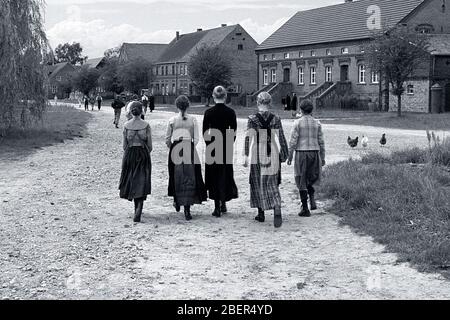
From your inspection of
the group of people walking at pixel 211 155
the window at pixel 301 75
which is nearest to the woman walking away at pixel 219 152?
the group of people walking at pixel 211 155

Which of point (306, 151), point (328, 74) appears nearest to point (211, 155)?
point (306, 151)

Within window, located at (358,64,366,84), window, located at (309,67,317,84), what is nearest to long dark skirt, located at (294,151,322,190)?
window, located at (358,64,366,84)

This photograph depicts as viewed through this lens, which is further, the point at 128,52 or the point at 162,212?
the point at 128,52

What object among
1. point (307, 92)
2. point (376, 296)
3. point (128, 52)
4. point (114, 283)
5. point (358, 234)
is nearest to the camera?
point (376, 296)

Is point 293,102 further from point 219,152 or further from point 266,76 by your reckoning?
point 219,152

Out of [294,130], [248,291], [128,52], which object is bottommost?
[248,291]

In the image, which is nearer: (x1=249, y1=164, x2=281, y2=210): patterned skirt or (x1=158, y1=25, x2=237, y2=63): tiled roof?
(x1=249, y1=164, x2=281, y2=210): patterned skirt

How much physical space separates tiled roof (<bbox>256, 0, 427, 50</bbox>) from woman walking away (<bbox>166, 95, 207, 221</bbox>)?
4211 cm

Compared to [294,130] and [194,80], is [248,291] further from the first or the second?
[194,80]

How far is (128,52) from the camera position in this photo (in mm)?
109062

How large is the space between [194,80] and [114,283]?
193 feet

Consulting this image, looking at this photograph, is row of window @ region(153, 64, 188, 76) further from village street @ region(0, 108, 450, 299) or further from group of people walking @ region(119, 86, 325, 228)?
group of people walking @ region(119, 86, 325, 228)

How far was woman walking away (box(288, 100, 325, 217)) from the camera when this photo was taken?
990 cm

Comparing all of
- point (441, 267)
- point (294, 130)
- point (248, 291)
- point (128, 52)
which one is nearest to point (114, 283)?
point (248, 291)
